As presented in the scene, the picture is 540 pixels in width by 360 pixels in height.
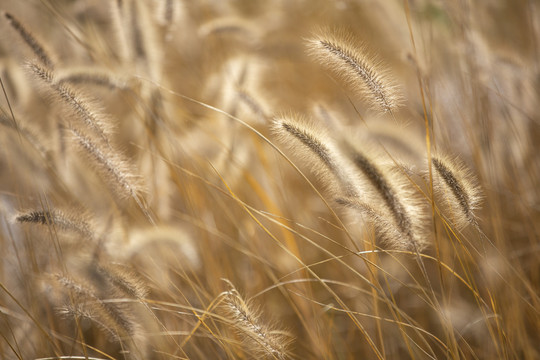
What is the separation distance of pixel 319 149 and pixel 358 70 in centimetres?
21

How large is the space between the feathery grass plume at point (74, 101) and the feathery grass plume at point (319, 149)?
1.49ft

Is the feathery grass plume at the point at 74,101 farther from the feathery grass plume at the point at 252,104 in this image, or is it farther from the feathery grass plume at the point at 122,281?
the feathery grass plume at the point at 252,104

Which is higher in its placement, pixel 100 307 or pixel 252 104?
pixel 252 104

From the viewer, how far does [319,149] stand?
0.77 metres

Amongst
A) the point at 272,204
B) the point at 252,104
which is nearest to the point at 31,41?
the point at 252,104

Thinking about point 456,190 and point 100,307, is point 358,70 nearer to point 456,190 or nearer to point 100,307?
point 456,190

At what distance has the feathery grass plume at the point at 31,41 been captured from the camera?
1.07 metres

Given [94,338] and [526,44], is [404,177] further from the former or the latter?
[526,44]

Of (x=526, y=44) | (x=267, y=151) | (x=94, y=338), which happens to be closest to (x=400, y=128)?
(x=267, y=151)

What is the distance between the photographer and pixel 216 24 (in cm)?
155

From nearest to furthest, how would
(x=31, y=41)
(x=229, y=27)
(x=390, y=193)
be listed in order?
(x=390, y=193) → (x=31, y=41) → (x=229, y=27)

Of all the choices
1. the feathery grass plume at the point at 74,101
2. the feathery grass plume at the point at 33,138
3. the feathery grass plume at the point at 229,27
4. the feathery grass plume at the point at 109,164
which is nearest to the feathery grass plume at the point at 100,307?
the feathery grass plume at the point at 109,164

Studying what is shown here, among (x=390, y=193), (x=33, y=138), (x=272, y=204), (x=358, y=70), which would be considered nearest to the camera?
(x=390, y=193)

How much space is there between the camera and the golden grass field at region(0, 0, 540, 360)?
797 millimetres
